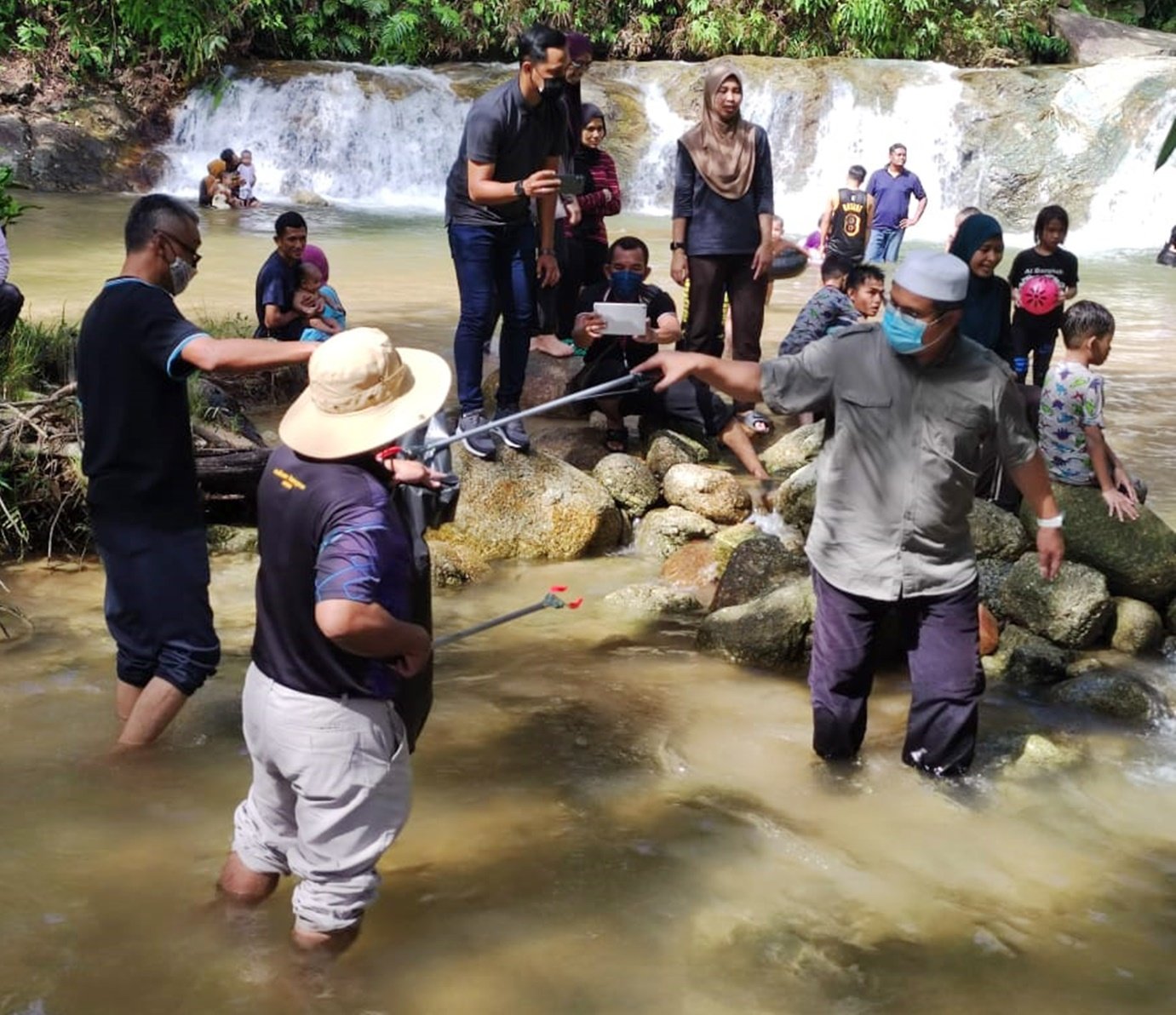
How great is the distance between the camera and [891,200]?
14609 millimetres

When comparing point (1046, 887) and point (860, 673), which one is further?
point (860, 673)

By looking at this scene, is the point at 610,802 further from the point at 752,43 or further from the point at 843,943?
the point at 752,43

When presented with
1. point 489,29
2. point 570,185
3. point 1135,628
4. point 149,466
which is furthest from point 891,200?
point 149,466

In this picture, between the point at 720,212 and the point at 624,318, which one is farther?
the point at 720,212

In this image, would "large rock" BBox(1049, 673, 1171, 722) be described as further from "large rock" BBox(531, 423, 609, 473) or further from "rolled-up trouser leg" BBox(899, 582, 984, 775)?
"large rock" BBox(531, 423, 609, 473)

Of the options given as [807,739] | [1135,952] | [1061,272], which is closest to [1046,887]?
[1135,952]

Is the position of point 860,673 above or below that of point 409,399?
below

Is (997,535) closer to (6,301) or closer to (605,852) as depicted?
(605,852)

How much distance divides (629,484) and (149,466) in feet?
11.8

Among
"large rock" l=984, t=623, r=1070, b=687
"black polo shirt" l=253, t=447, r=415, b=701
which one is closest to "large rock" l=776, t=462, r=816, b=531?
"large rock" l=984, t=623, r=1070, b=687

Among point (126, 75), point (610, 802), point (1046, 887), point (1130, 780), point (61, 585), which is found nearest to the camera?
point (1046, 887)

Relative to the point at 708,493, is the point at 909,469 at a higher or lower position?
higher

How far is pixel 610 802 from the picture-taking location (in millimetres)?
4594

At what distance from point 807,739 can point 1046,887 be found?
1.11 m
